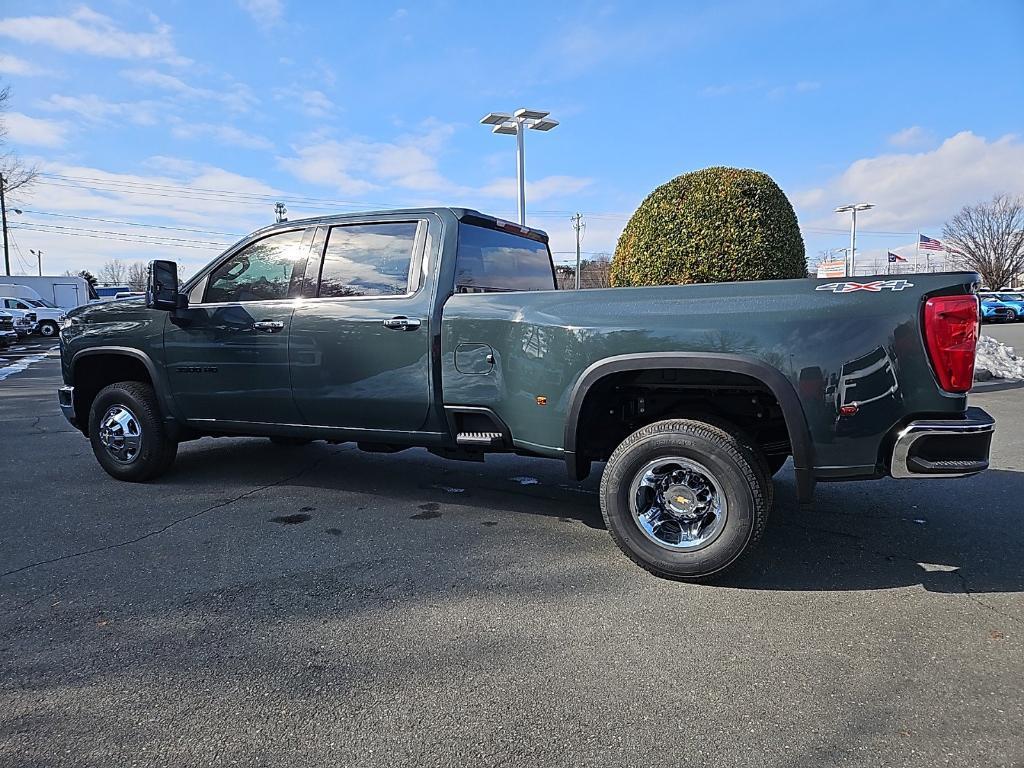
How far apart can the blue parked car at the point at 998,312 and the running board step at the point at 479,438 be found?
133 feet

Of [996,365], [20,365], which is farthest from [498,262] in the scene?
[20,365]

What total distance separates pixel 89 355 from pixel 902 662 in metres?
5.72

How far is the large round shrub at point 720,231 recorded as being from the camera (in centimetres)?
816

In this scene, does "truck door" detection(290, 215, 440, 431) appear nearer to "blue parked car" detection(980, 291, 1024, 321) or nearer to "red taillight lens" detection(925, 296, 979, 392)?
Result: "red taillight lens" detection(925, 296, 979, 392)

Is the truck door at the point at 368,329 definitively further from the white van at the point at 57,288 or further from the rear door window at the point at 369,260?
the white van at the point at 57,288

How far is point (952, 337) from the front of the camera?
117 inches

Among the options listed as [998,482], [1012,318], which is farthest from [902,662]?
[1012,318]

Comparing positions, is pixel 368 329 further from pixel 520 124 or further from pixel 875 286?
pixel 520 124

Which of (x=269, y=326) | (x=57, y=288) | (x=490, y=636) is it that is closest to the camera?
(x=490, y=636)

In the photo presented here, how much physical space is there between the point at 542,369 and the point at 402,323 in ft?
3.30

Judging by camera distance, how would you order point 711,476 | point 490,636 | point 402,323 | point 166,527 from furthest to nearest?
point 166,527, point 402,323, point 711,476, point 490,636

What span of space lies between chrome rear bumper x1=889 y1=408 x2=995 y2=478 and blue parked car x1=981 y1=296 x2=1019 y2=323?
40.1 metres

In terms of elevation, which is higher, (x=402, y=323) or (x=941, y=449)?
(x=402, y=323)

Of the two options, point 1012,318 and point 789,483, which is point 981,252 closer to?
point 1012,318
